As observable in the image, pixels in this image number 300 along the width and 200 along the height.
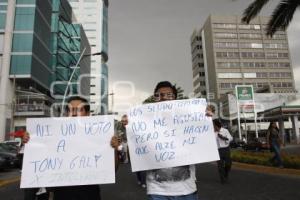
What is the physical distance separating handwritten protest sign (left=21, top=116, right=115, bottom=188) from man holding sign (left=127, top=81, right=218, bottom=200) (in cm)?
30

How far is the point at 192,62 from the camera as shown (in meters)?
118

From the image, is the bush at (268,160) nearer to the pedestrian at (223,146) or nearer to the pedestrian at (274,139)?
the pedestrian at (274,139)

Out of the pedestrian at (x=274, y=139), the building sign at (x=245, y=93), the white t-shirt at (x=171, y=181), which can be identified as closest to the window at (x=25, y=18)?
the building sign at (x=245, y=93)

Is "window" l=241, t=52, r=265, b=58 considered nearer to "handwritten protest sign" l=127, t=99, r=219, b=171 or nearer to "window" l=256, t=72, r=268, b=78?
"window" l=256, t=72, r=268, b=78

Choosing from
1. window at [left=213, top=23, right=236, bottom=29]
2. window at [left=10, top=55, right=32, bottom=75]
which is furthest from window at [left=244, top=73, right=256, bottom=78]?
window at [left=10, top=55, right=32, bottom=75]

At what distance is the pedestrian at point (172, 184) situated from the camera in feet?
10.2

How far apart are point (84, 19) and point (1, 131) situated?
295 feet

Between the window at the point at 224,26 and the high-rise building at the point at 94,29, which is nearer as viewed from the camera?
the window at the point at 224,26

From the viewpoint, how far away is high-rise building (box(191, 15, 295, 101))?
314 feet

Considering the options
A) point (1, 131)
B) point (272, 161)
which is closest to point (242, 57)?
point (1, 131)

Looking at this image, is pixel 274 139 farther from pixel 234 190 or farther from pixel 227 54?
pixel 227 54

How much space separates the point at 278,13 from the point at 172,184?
377 inches

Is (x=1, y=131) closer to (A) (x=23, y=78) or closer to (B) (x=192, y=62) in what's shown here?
(A) (x=23, y=78)

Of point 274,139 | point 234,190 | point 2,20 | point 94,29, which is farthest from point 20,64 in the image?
point 94,29
